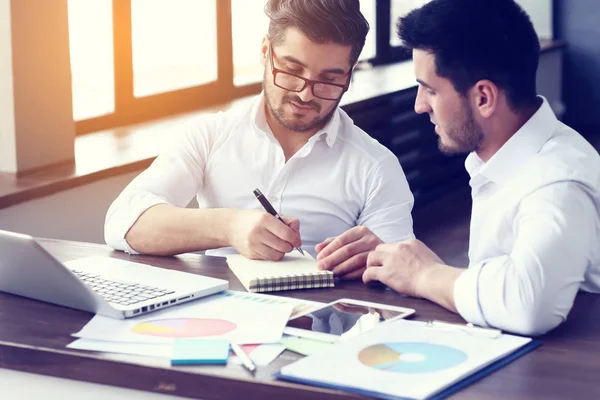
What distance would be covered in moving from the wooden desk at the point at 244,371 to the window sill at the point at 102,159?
3.98ft

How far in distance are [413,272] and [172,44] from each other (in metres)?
2.84

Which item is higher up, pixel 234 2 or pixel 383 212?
pixel 234 2

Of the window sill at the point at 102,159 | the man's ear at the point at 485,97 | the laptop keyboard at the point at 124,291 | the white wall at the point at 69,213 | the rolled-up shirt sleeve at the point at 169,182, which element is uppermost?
the man's ear at the point at 485,97

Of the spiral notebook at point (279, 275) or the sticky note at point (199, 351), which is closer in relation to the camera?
the sticky note at point (199, 351)

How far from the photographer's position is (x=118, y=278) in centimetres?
177

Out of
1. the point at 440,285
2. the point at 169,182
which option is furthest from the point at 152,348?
the point at 169,182

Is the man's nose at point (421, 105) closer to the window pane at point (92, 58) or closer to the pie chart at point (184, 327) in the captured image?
the pie chart at point (184, 327)

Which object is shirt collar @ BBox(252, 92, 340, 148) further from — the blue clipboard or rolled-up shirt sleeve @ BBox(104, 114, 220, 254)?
the blue clipboard

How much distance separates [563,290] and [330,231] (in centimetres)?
89

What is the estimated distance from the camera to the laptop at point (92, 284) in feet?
5.13

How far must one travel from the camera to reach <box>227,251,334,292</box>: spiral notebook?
5.66ft

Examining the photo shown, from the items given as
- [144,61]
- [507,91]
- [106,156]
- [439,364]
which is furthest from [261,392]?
[144,61]

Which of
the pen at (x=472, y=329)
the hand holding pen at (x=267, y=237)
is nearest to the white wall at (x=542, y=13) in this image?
the hand holding pen at (x=267, y=237)

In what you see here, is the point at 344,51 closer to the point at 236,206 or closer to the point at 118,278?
the point at 236,206
